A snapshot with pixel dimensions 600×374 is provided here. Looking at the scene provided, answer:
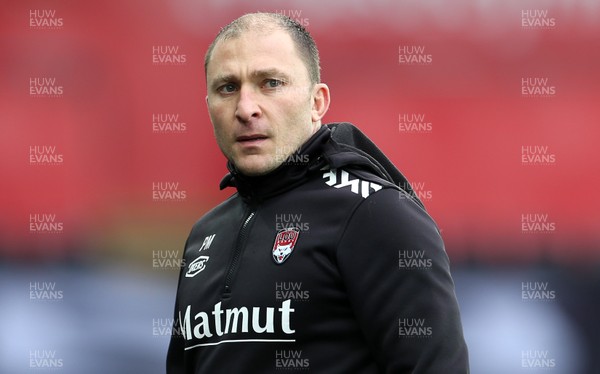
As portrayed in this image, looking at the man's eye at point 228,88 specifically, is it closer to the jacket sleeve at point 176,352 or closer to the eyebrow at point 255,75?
the eyebrow at point 255,75

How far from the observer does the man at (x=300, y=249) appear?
1.13 m

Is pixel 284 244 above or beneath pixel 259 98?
beneath

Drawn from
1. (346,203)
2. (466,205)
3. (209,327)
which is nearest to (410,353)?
(346,203)

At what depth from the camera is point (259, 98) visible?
1348 mm

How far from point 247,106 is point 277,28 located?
152 mm

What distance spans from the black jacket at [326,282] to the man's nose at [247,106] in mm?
101

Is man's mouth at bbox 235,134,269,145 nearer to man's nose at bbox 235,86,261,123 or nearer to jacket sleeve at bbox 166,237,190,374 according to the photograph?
man's nose at bbox 235,86,261,123

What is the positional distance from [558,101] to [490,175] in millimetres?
428

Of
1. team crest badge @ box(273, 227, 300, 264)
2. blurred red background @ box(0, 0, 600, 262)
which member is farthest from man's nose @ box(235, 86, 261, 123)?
blurred red background @ box(0, 0, 600, 262)

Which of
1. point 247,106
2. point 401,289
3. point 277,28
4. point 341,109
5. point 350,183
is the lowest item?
point 401,289

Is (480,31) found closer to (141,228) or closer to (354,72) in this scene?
(354,72)

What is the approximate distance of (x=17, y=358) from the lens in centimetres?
316

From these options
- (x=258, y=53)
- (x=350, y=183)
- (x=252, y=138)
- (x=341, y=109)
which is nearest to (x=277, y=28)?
(x=258, y=53)

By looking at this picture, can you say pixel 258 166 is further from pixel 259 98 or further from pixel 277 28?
pixel 277 28
